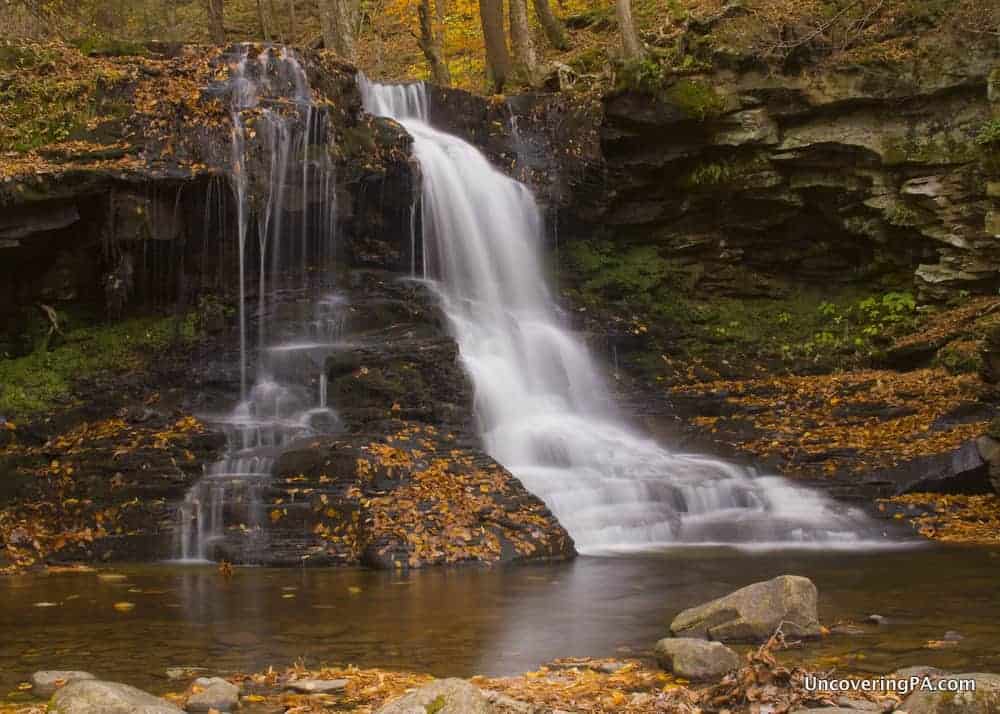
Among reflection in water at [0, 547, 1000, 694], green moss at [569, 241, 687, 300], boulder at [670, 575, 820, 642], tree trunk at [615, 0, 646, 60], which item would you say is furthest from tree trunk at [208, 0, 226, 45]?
→ boulder at [670, 575, 820, 642]

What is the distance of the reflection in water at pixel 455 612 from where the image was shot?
5398 millimetres

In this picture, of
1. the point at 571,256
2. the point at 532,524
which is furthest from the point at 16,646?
the point at 571,256

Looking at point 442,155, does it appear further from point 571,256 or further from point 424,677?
point 424,677

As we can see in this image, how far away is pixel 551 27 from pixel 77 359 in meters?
15.1

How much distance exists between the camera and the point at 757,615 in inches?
221

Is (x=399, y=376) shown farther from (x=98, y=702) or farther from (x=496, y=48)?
(x=496, y=48)

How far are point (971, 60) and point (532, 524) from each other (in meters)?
11.9

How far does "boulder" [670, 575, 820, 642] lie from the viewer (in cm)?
556

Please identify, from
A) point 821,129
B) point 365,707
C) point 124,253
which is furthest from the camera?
point 821,129

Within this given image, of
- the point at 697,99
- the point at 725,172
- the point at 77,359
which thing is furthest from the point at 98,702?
the point at 725,172

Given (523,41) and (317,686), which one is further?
(523,41)

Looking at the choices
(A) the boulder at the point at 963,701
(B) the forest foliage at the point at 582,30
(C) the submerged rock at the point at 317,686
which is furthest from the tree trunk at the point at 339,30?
(A) the boulder at the point at 963,701

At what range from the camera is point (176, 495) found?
33.9 ft

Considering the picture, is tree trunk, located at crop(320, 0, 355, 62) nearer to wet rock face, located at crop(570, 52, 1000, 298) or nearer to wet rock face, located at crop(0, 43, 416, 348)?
wet rock face, located at crop(0, 43, 416, 348)
